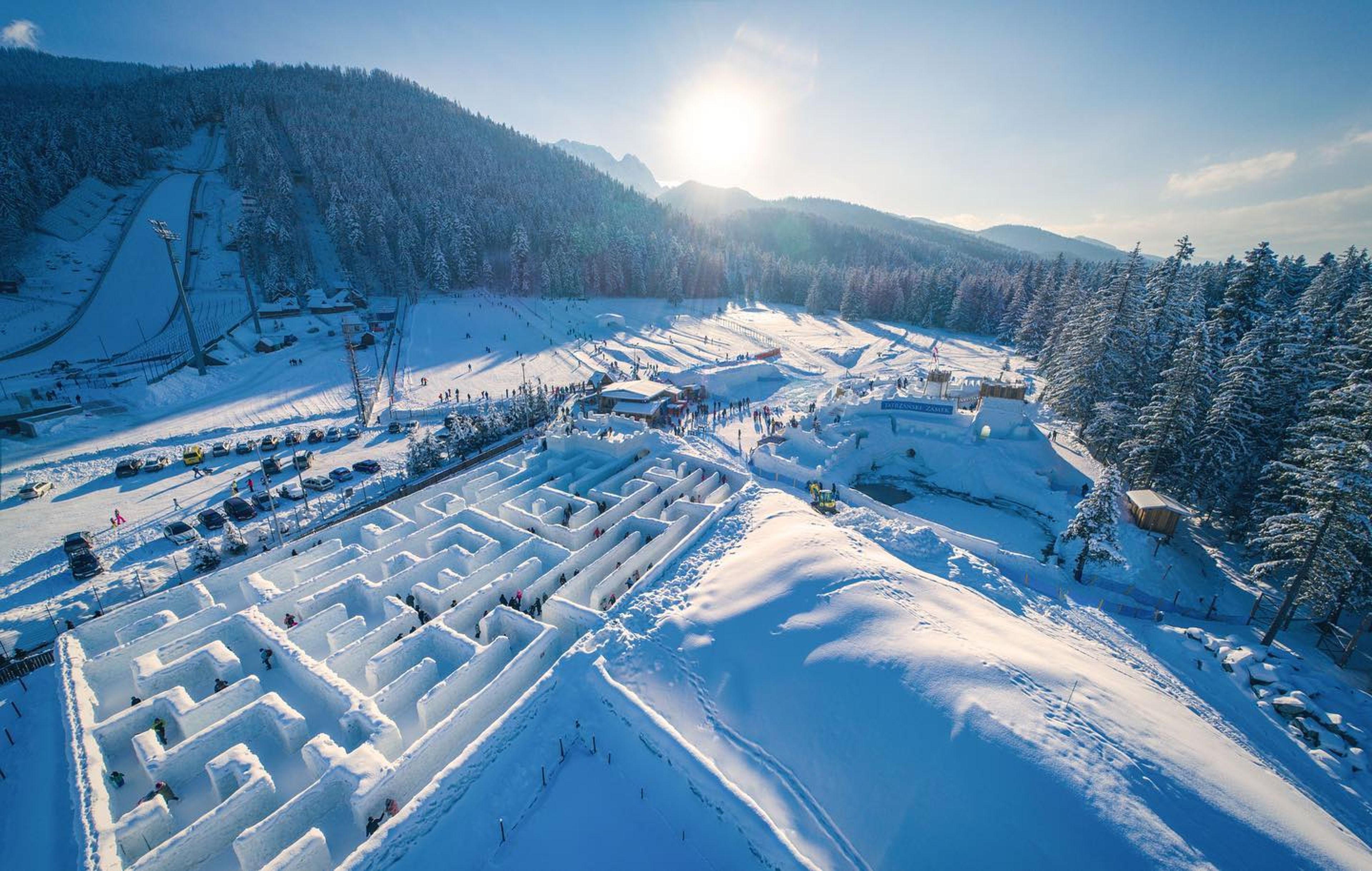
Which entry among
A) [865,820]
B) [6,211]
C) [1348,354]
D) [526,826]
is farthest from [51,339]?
[1348,354]

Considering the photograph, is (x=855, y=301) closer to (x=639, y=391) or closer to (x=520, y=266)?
(x=520, y=266)

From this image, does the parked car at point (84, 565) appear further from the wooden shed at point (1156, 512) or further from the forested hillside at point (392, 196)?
the forested hillside at point (392, 196)

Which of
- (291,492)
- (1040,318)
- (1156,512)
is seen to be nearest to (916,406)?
(1156,512)

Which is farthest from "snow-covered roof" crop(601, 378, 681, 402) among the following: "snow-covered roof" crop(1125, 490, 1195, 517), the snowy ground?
"snow-covered roof" crop(1125, 490, 1195, 517)

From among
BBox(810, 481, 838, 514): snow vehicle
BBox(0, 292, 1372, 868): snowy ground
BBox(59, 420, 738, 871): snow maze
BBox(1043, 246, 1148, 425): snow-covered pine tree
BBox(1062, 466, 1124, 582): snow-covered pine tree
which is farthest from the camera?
BBox(1043, 246, 1148, 425): snow-covered pine tree

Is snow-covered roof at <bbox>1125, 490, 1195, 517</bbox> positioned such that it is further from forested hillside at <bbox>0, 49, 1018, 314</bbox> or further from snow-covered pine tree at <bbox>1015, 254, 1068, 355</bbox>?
forested hillside at <bbox>0, 49, 1018, 314</bbox>

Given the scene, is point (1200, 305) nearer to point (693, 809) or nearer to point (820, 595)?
point (820, 595)

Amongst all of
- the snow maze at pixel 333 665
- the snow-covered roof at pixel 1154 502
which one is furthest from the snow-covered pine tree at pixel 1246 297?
the snow maze at pixel 333 665
